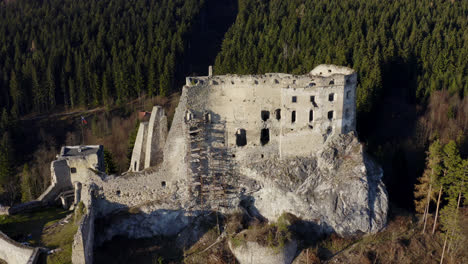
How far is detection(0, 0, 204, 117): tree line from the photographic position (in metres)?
68.2

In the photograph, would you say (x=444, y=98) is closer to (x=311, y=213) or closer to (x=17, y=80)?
(x=311, y=213)

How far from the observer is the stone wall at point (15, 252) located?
1153 inches

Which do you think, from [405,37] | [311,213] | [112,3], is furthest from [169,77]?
[311,213]

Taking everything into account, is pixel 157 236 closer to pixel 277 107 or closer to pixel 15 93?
pixel 277 107

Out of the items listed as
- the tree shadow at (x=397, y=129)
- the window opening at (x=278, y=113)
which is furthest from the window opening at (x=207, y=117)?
the tree shadow at (x=397, y=129)

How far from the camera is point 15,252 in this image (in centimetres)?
3020

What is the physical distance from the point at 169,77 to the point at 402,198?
39.1 m

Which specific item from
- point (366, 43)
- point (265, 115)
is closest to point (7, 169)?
point (265, 115)

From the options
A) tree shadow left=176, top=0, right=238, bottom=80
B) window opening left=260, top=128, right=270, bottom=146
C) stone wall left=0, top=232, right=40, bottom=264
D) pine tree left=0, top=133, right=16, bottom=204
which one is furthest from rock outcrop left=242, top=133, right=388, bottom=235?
tree shadow left=176, top=0, right=238, bottom=80

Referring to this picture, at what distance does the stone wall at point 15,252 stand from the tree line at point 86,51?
116 feet

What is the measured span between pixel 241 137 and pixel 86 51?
47.8 metres

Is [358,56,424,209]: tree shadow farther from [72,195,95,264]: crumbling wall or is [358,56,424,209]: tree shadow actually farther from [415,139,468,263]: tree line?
[72,195,95,264]: crumbling wall

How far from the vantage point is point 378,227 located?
116 ft

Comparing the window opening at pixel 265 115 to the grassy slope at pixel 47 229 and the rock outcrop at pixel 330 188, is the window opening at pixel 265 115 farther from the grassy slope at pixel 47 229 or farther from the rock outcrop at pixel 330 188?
the grassy slope at pixel 47 229
